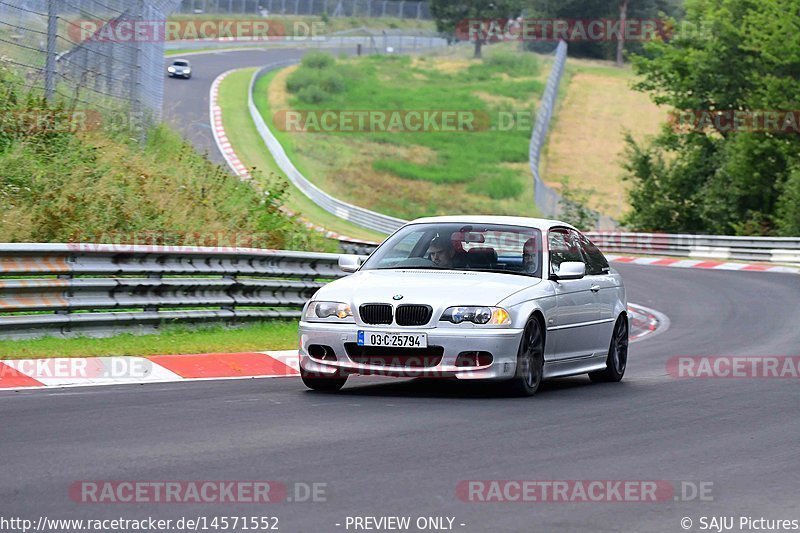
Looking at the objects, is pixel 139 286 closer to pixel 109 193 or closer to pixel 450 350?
pixel 109 193

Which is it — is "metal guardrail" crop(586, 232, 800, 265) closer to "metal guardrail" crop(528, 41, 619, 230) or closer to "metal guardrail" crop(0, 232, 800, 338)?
"metal guardrail" crop(528, 41, 619, 230)

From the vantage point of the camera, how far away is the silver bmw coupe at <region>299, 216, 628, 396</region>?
34.4 feet

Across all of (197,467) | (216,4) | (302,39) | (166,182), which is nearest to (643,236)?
(166,182)

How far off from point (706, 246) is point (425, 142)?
31.6 meters

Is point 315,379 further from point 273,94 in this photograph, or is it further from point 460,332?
point 273,94

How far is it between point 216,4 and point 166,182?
8266 centimetres

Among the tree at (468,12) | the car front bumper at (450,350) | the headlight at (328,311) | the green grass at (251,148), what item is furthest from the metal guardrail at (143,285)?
the tree at (468,12)

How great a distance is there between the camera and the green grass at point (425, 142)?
58.5 meters

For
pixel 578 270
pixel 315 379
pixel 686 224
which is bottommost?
pixel 686 224

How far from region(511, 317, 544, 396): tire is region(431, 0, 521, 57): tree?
333 feet

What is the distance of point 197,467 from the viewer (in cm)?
720

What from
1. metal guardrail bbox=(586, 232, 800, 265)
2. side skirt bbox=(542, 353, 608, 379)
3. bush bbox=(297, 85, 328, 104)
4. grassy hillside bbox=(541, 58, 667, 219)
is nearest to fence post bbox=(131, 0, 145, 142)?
side skirt bbox=(542, 353, 608, 379)

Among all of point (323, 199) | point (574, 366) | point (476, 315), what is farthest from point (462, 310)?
point (323, 199)

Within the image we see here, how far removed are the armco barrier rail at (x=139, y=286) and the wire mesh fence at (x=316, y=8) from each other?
248 ft
